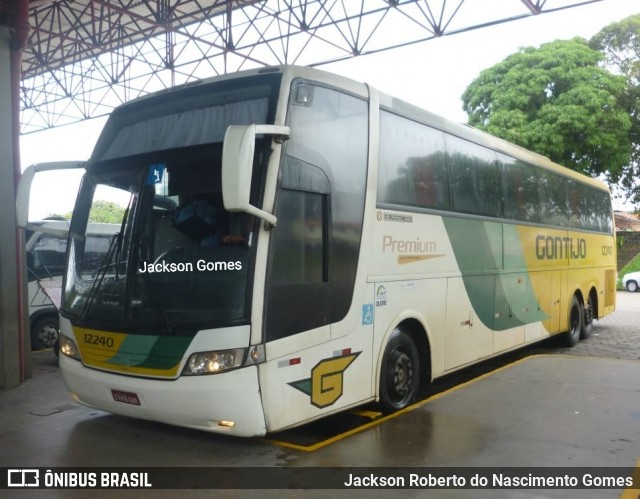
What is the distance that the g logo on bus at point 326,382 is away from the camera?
4879 mm

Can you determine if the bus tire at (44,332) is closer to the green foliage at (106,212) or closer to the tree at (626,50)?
the green foliage at (106,212)

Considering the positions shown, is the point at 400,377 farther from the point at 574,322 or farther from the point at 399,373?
the point at 574,322

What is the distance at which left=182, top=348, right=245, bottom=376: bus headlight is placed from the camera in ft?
14.4

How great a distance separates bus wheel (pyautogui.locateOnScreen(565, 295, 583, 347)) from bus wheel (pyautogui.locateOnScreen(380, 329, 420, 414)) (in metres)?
6.16

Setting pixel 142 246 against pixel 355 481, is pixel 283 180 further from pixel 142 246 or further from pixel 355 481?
pixel 355 481

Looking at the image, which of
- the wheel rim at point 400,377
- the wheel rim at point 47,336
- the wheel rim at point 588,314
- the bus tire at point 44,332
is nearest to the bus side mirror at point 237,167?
the wheel rim at point 400,377

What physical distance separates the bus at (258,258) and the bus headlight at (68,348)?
0.02m

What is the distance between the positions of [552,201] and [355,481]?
25.5ft

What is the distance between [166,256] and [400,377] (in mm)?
2895

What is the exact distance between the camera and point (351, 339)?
533 cm

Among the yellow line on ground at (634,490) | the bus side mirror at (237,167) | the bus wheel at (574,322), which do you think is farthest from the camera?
the bus wheel at (574,322)

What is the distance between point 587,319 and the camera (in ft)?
41.2

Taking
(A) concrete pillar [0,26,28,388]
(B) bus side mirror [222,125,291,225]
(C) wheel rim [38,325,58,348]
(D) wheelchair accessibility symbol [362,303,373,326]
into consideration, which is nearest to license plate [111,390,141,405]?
(B) bus side mirror [222,125,291,225]

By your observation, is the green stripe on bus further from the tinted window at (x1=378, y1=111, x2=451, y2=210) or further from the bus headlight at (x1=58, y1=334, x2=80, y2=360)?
the bus headlight at (x1=58, y1=334, x2=80, y2=360)
